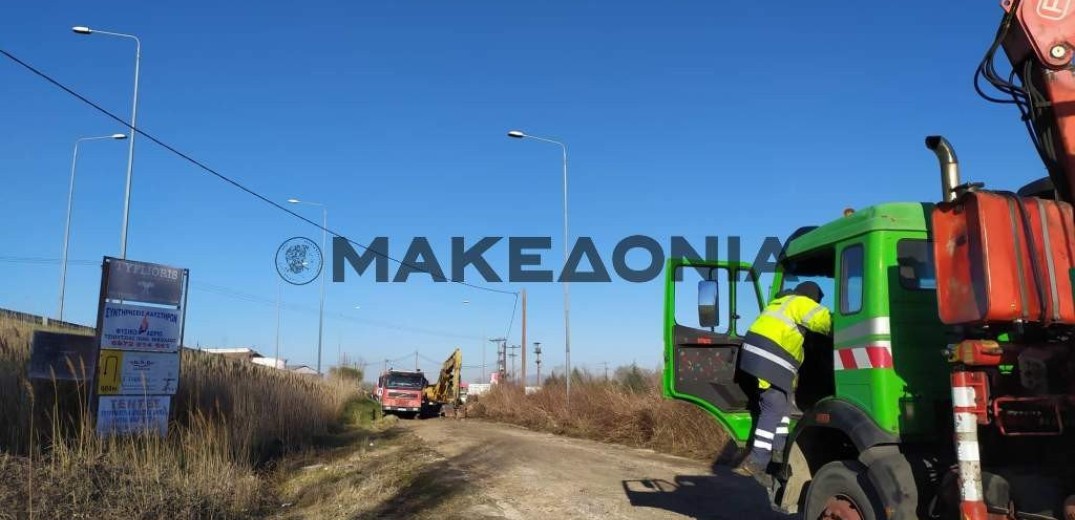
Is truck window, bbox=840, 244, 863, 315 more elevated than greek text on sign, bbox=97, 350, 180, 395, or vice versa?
truck window, bbox=840, 244, 863, 315

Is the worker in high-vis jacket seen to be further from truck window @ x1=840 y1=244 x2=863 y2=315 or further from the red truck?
the red truck

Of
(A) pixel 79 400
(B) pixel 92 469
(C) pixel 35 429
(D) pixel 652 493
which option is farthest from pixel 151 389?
(D) pixel 652 493

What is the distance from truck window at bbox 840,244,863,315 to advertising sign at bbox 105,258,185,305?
357 inches

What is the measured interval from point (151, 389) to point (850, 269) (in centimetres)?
917

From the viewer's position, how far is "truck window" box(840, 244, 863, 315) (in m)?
4.92

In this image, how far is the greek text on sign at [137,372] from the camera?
31.8ft

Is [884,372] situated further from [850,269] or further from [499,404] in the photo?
[499,404]

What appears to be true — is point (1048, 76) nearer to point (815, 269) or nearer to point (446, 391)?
point (815, 269)

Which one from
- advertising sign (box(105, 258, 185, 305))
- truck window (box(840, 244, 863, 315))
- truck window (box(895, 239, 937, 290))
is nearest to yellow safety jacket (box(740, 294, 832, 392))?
truck window (box(840, 244, 863, 315))

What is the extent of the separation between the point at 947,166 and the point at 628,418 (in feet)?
48.4

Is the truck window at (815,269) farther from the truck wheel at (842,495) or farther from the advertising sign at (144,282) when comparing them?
the advertising sign at (144,282)

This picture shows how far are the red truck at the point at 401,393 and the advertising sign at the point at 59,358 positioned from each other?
81.8ft

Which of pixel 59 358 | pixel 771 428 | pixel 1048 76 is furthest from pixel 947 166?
pixel 59 358

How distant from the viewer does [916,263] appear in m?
4.73
